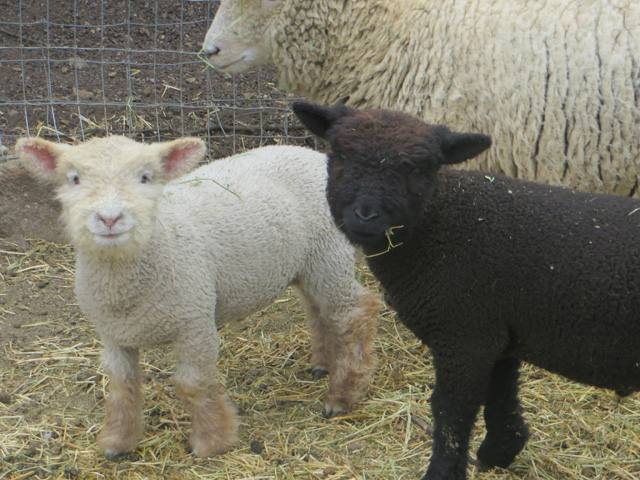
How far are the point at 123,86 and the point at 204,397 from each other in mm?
4443

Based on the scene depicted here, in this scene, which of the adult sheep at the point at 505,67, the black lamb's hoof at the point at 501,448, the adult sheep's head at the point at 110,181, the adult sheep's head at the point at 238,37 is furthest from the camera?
the adult sheep's head at the point at 238,37

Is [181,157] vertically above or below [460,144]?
below

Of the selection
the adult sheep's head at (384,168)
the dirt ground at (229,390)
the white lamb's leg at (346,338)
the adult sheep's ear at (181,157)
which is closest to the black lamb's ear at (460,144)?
the adult sheep's head at (384,168)

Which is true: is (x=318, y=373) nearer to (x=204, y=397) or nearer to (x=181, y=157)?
(x=204, y=397)

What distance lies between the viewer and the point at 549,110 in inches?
178

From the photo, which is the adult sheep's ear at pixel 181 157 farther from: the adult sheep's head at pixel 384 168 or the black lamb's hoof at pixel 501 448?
the black lamb's hoof at pixel 501 448

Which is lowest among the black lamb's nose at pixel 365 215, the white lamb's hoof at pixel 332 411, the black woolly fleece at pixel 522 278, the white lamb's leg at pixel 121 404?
the white lamb's hoof at pixel 332 411

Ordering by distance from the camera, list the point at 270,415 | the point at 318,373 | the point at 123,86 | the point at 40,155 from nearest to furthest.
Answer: the point at 40,155
the point at 270,415
the point at 318,373
the point at 123,86

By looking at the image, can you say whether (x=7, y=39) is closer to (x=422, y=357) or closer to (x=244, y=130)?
(x=244, y=130)

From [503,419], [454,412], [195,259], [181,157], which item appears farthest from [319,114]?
[503,419]

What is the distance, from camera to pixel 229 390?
4895 mm

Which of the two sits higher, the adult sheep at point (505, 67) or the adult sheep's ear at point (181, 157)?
the adult sheep at point (505, 67)

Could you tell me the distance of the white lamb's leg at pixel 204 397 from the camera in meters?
4.02

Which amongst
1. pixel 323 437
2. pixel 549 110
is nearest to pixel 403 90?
pixel 549 110
